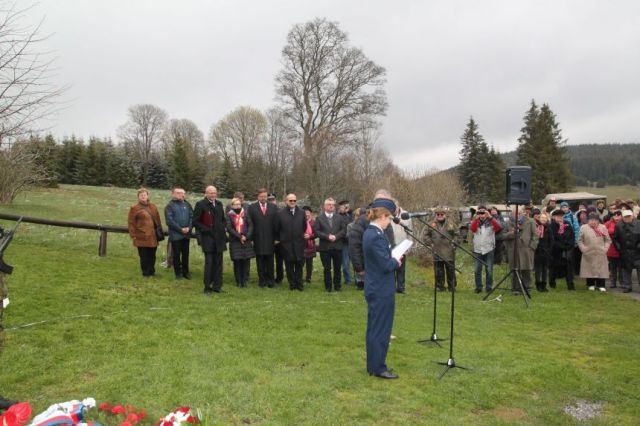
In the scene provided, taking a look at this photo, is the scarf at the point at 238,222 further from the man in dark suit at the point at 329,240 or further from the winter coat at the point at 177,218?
the man in dark suit at the point at 329,240

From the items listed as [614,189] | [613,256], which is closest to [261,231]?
[613,256]

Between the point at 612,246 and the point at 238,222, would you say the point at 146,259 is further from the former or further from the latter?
the point at 612,246

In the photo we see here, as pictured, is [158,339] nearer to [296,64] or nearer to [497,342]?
[497,342]

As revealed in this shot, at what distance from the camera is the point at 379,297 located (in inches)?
210

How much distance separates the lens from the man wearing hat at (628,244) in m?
11.4

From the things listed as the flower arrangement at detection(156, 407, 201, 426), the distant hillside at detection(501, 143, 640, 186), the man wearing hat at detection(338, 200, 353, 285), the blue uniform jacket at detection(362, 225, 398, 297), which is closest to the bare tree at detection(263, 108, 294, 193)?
the man wearing hat at detection(338, 200, 353, 285)

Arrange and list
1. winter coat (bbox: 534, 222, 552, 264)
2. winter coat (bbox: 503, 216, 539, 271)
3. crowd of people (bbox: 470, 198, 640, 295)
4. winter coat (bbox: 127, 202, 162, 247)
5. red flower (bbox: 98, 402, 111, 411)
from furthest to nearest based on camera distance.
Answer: winter coat (bbox: 534, 222, 552, 264) < crowd of people (bbox: 470, 198, 640, 295) < winter coat (bbox: 503, 216, 539, 271) < winter coat (bbox: 127, 202, 162, 247) < red flower (bbox: 98, 402, 111, 411)

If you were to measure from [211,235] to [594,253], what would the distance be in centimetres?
874

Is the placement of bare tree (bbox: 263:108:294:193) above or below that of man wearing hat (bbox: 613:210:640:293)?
above

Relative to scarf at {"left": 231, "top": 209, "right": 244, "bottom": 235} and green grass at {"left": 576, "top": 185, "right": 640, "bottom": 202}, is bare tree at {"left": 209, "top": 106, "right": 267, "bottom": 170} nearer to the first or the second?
scarf at {"left": 231, "top": 209, "right": 244, "bottom": 235}

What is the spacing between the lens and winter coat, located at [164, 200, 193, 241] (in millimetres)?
10305

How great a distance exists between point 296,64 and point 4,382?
1333 inches

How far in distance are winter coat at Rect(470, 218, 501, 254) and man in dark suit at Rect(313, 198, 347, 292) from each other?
9.94 feet

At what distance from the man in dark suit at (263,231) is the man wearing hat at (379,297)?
5382 millimetres
